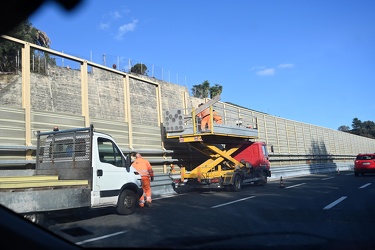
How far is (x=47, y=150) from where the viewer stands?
1033 centimetres

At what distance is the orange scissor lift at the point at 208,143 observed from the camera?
16.3 metres

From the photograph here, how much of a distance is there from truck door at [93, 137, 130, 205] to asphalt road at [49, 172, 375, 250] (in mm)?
634

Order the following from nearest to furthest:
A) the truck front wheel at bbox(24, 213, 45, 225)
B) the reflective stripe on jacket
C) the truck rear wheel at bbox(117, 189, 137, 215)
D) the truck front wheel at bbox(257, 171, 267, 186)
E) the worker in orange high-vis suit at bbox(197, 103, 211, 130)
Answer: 1. the truck front wheel at bbox(24, 213, 45, 225)
2. the truck rear wheel at bbox(117, 189, 137, 215)
3. the reflective stripe on jacket
4. the worker in orange high-vis suit at bbox(197, 103, 211, 130)
5. the truck front wheel at bbox(257, 171, 267, 186)

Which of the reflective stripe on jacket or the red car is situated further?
the red car

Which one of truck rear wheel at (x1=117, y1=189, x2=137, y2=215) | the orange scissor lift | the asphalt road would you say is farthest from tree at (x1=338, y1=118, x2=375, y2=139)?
truck rear wheel at (x1=117, y1=189, x2=137, y2=215)

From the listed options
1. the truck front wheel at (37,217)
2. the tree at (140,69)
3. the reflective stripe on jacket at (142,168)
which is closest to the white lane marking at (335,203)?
the reflective stripe on jacket at (142,168)

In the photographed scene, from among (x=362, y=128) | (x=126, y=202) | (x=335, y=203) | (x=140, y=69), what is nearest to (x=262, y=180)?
(x=335, y=203)

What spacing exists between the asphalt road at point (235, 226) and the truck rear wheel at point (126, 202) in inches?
11.5

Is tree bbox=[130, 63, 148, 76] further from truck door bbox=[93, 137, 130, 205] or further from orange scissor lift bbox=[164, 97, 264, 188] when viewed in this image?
truck door bbox=[93, 137, 130, 205]

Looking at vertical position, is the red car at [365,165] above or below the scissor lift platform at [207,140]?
below

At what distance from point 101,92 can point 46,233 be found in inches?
839

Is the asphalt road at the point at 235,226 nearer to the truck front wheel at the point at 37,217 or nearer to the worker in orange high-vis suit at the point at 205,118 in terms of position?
the truck front wheel at the point at 37,217

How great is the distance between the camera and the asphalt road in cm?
599

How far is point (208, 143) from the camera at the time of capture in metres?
17.5
